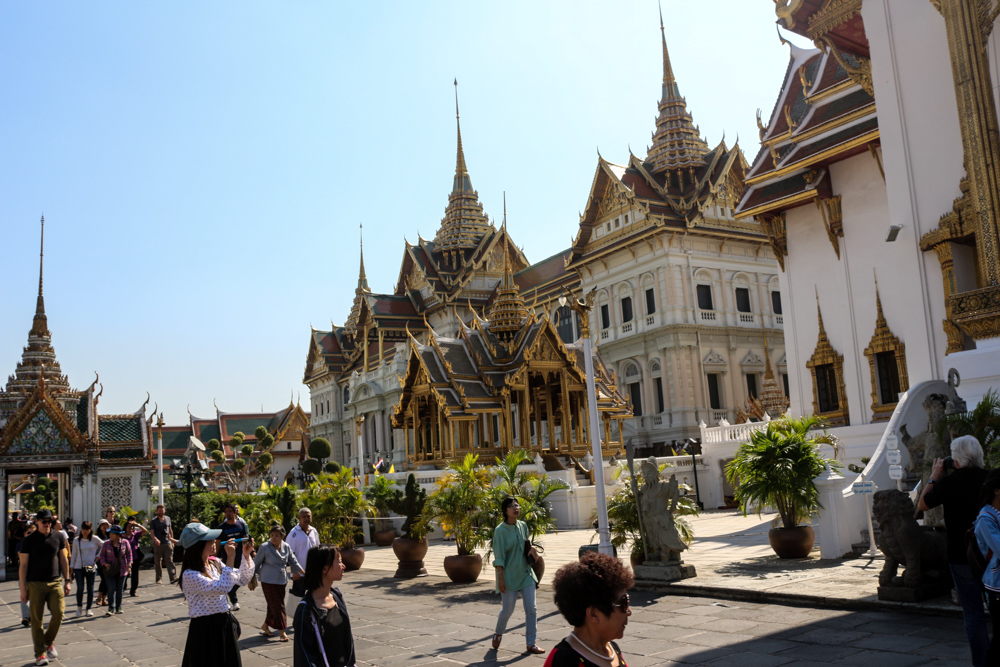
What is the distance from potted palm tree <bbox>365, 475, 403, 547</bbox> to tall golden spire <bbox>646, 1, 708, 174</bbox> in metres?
26.4

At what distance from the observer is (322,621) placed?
12.8ft

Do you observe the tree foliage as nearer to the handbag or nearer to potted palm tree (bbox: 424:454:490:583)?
potted palm tree (bbox: 424:454:490:583)

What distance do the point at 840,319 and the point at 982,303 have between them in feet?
24.5

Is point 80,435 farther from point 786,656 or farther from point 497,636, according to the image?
point 786,656

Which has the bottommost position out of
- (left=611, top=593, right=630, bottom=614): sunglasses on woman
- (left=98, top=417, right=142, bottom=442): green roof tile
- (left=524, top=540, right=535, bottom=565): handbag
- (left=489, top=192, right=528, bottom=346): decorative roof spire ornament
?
(left=524, top=540, right=535, bottom=565): handbag

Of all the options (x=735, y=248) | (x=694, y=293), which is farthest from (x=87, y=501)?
(x=735, y=248)

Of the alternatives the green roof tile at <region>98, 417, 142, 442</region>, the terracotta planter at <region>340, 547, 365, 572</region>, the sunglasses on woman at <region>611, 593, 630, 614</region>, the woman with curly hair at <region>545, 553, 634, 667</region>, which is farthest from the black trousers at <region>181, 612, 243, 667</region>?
the green roof tile at <region>98, 417, 142, 442</region>

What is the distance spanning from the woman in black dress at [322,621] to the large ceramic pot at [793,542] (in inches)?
350

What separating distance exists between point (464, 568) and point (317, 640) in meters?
8.57

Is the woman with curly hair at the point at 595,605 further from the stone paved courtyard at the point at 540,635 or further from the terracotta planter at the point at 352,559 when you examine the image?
the terracotta planter at the point at 352,559

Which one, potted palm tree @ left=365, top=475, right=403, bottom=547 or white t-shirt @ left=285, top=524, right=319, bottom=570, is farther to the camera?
potted palm tree @ left=365, top=475, right=403, bottom=547

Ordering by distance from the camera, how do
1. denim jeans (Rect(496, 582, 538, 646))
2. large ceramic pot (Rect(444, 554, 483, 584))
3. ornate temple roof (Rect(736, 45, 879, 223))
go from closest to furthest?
denim jeans (Rect(496, 582, 538, 646)), large ceramic pot (Rect(444, 554, 483, 584)), ornate temple roof (Rect(736, 45, 879, 223))

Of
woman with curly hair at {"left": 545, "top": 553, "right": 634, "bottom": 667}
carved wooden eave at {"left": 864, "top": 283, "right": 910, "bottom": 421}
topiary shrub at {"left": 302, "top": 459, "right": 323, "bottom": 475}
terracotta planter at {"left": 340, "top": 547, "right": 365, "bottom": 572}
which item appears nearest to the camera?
woman with curly hair at {"left": 545, "top": 553, "right": 634, "bottom": 667}

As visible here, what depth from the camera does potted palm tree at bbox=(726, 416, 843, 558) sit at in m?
11.3
